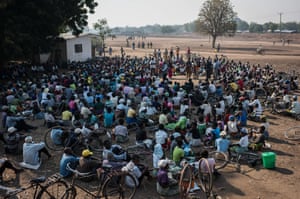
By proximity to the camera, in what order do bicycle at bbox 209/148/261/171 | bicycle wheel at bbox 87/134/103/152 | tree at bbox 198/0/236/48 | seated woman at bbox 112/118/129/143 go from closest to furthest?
bicycle at bbox 209/148/261/171
bicycle wheel at bbox 87/134/103/152
seated woman at bbox 112/118/129/143
tree at bbox 198/0/236/48

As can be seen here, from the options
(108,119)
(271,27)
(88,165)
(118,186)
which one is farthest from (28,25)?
(271,27)

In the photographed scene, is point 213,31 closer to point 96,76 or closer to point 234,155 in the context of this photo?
point 96,76

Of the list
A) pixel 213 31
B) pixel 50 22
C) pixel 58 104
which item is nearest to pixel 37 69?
pixel 50 22

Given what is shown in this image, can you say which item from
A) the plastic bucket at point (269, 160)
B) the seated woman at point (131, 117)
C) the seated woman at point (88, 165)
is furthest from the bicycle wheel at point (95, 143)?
the plastic bucket at point (269, 160)

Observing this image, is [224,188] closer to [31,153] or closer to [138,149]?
[138,149]

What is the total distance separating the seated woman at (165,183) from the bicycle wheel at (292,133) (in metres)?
6.80

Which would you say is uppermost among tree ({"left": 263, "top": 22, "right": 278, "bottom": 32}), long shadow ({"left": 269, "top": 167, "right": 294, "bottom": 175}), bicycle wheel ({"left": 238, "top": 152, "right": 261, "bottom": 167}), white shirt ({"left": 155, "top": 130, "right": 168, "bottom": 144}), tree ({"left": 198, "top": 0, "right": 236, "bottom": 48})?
tree ({"left": 263, "top": 22, "right": 278, "bottom": 32})

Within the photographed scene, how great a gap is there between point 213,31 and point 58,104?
154 feet

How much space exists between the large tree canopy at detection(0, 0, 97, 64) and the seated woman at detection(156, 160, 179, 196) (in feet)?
52.0

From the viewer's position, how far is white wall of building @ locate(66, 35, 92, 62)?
112 feet

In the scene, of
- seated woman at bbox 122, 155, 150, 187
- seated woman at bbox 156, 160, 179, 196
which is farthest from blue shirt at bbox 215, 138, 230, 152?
seated woman at bbox 122, 155, 150, 187

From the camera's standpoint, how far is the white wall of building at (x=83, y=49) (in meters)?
34.0

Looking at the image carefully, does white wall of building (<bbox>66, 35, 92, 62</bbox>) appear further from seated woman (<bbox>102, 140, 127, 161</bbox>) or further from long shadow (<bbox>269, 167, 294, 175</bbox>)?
long shadow (<bbox>269, 167, 294, 175</bbox>)

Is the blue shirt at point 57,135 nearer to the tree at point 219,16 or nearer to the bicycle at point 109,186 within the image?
the bicycle at point 109,186
